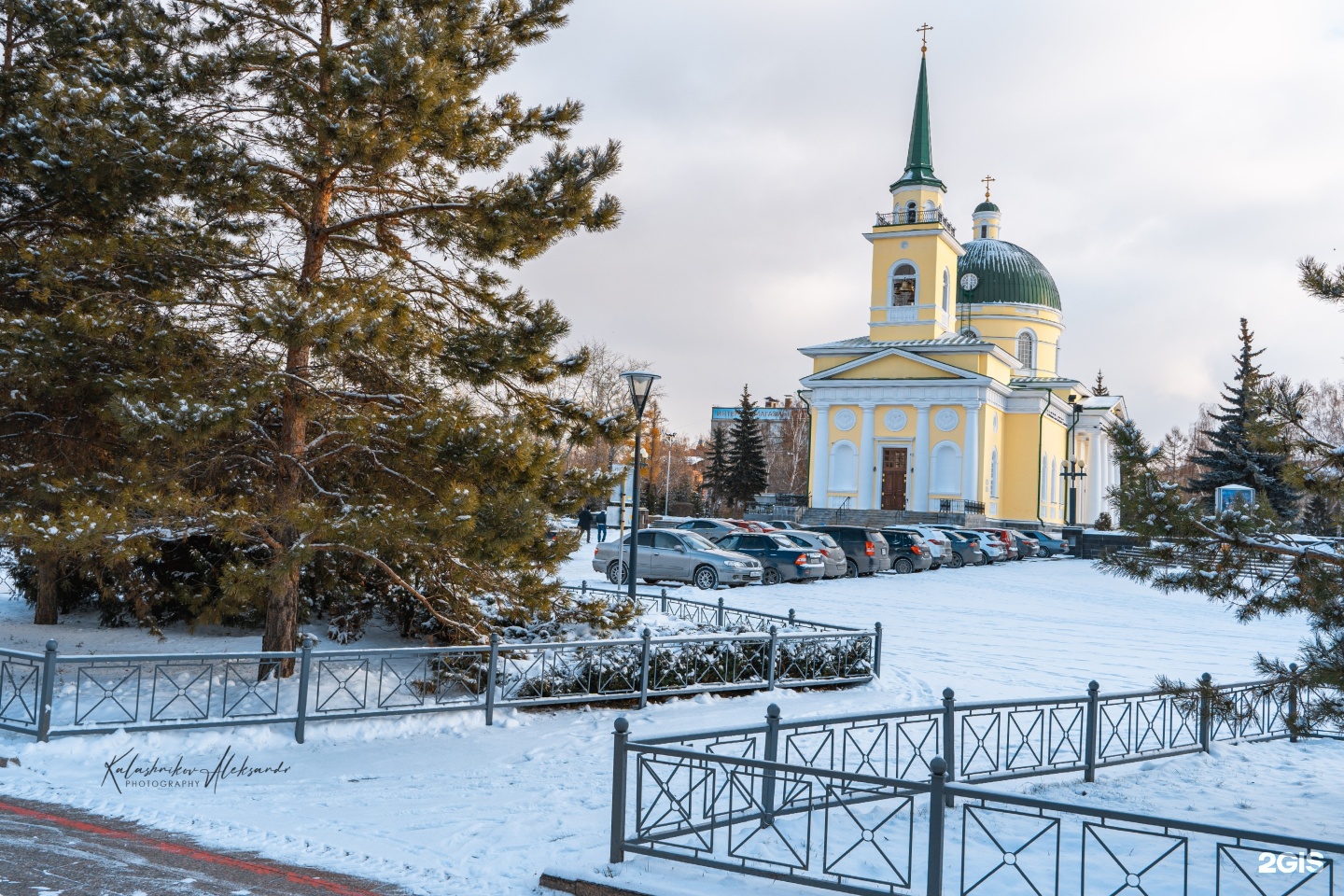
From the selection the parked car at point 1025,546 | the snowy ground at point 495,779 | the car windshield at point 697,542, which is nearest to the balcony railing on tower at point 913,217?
the parked car at point 1025,546

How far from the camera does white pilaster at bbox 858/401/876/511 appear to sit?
2063 inches

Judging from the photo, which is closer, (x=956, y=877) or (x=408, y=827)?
(x=956, y=877)

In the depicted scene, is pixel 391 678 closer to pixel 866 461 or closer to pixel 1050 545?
pixel 1050 545

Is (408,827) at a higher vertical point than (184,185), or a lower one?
lower

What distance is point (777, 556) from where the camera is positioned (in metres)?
27.1

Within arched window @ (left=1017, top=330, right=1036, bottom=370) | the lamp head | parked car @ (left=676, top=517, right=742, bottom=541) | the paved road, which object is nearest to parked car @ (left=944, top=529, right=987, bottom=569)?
parked car @ (left=676, top=517, right=742, bottom=541)

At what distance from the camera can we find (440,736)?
1013 cm

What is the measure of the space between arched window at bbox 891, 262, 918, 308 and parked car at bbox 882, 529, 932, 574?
77.7 feet

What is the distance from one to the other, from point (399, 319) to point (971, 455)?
4389 cm

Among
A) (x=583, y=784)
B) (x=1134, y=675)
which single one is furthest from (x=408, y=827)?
(x=1134, y=675)

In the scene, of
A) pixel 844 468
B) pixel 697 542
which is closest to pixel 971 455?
pixel 844 468

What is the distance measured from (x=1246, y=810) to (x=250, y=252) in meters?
10.4

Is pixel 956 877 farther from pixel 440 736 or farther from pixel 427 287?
pixel 427 287

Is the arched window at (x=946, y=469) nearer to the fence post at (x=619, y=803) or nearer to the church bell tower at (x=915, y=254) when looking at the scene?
the church bell tower at (x=915, y=254)
